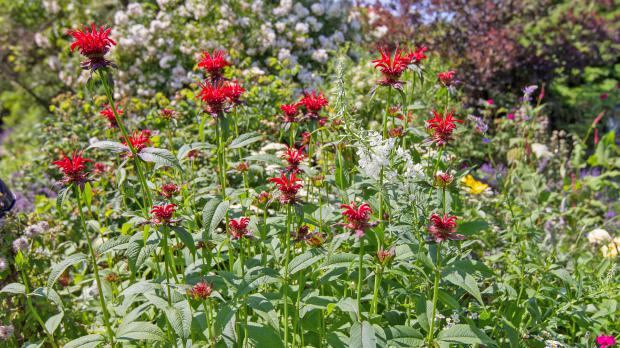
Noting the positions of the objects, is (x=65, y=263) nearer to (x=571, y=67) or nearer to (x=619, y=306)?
(x=619, y=306)

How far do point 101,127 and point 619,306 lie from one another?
371 centimetres

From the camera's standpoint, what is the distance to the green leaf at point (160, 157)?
1438mm

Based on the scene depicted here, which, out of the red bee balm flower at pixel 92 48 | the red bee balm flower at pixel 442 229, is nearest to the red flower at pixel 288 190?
the red bee balm flower at pixel 442 229

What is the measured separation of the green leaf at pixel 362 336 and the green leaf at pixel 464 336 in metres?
0.24

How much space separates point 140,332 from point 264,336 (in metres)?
0.39

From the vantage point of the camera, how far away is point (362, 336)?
55.1 inches

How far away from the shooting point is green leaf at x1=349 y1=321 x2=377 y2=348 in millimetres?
1376

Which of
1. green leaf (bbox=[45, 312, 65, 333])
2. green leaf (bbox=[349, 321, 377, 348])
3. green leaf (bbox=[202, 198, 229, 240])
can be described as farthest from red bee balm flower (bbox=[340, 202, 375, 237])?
green leaf (bbox=[45, 312, 65, 333])

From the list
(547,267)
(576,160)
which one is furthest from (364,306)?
(576,160)

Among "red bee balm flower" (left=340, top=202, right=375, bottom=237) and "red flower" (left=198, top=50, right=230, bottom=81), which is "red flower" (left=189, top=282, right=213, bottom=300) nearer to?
"red bee balm flower" (left=340, top=202, right=375, bottom=237)

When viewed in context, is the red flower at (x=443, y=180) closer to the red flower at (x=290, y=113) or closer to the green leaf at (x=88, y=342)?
the red flower at (x=290, y=113)

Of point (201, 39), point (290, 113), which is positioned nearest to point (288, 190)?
point (290, 113)

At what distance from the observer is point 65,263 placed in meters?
1.52

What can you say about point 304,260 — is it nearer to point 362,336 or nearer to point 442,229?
point 362,336
